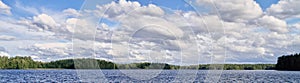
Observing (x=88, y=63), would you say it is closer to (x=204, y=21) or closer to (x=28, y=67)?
(x=204, y=21)

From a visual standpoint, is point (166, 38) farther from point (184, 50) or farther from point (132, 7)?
point (132, 7)

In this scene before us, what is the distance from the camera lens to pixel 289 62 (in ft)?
474

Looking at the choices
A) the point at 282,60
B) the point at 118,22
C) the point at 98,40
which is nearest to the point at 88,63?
the point at 98,40

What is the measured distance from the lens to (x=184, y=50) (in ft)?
76.1

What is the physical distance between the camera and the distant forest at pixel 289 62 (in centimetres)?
13888

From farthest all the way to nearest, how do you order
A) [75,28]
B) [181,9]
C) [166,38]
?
[166,38] → [181,9] → [75,28]

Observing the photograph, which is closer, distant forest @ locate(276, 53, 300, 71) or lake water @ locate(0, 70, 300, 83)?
lake water @ locate(0, 70, 300, 83)

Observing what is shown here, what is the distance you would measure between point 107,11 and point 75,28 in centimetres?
180

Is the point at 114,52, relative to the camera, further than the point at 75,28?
Yes

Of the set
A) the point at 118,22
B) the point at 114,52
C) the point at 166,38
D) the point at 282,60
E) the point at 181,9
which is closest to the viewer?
the point at 181,9

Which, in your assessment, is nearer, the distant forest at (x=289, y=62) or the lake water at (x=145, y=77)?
the lake water at (x=145, y=77)

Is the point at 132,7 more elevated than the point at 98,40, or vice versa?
the point at 132,7

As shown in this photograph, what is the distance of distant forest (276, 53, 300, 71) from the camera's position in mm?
138875

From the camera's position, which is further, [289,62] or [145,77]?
[289,62]
